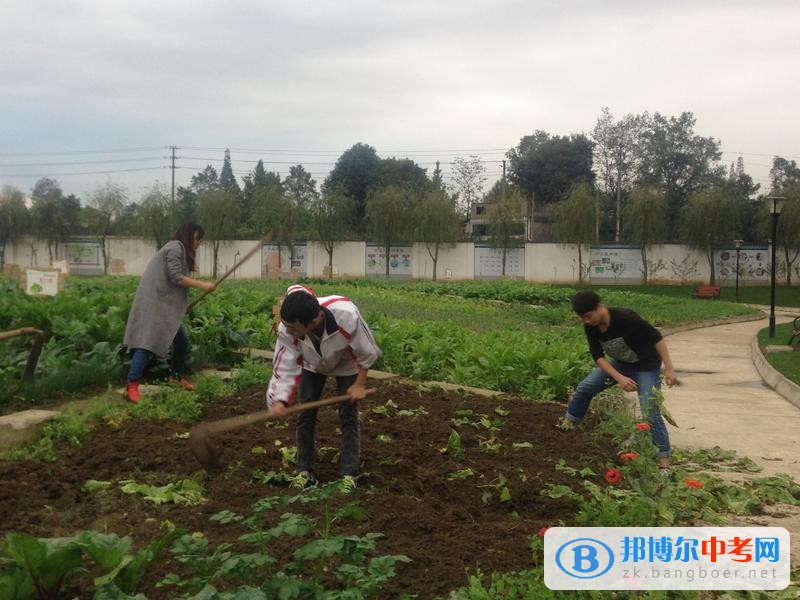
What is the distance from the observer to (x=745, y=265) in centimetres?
4294

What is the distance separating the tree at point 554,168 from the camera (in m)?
57.6

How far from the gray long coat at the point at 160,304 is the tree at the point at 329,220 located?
36.1 metres

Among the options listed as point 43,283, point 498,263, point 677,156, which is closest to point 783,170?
point 677,156

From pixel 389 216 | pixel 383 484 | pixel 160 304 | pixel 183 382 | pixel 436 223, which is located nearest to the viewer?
pixel 383 484

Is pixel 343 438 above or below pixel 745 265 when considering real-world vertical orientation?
below

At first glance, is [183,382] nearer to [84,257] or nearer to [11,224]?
[84,257]

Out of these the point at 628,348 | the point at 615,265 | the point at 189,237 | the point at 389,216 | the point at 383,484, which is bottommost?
the point at 383,484

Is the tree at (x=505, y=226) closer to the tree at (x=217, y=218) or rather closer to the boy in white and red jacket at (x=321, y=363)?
the tree at (x=217, y=218)

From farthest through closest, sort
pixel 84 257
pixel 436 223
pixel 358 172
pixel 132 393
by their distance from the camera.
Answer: pixel 358 172 → pixel 84 257 → pixel 436 223 → pixel 132 393

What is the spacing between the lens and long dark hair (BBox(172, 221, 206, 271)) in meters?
7.41

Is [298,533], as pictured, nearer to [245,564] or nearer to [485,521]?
[245,564]

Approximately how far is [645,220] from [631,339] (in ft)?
126

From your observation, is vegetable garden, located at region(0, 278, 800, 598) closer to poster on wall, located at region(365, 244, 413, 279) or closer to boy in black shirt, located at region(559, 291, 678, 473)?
boy in black shirt, located at region(559, 291, 678, 473)

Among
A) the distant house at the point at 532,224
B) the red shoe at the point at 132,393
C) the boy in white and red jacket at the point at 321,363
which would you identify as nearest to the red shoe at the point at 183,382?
the red shoe at the point at 132,393
